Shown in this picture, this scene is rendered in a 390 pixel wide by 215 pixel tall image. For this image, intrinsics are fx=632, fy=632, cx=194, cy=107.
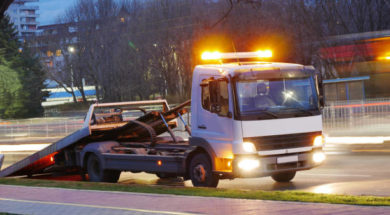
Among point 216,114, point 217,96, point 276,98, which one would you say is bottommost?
point 216,114

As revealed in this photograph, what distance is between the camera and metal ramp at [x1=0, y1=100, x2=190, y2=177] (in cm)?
1526

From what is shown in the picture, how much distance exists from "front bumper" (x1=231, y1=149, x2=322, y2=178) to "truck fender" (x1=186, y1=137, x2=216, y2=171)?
58 cm

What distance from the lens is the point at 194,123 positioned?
1263 cm

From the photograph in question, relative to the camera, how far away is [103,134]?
15.9m

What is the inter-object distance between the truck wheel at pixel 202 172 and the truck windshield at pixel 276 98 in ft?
4.45

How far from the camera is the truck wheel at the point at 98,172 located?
49.4 ft

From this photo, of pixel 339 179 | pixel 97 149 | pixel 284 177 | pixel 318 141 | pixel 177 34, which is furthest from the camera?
pixel 177 34

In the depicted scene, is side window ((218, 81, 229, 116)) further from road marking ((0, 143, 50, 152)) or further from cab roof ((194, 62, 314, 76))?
road marking ((0, 143, 50, 152))

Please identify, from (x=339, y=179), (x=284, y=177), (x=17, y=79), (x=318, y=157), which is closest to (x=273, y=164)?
(x=318, y=157)

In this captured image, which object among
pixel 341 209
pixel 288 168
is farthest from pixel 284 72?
pixel 341 209

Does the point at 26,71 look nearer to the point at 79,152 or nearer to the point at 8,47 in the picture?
the point at 8,47

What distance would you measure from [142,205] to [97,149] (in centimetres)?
581

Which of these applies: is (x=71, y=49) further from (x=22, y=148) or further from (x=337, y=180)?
(x=337, y=180)

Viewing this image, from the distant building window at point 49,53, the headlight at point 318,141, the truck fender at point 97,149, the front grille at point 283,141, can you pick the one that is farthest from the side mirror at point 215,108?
the distant building window at point 49,53
